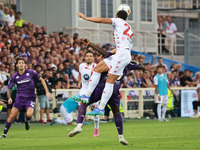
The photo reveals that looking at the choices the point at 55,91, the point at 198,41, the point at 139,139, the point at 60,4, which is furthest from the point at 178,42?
the point at 139,139

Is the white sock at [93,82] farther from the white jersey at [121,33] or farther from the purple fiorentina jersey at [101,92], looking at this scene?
the white jersey at [121,33]

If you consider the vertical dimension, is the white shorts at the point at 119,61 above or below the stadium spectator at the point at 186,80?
above

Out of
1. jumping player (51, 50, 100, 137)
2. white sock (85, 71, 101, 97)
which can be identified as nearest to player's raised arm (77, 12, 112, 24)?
white sock (85, 71, 101, 97)

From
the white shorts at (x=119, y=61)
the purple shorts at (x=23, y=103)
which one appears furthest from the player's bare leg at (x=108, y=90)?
the purple shorts at (x=23, y=103)

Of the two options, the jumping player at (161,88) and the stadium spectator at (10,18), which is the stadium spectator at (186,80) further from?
the stadium spectator at (10,18)

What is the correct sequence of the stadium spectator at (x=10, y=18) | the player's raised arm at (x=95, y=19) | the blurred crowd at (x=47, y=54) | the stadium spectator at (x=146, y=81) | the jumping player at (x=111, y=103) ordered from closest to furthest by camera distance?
the player's raised arm at (x=95, y=19) < the jumping player at (x=111, y=103) < the blurred crowd at (x=47, y=54) < the stadium spectator at (x=10, y=18) < the stadium spectator at (x=146, y=81)

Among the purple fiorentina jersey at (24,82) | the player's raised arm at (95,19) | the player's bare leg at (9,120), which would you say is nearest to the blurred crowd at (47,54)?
the purple fiorentina jersey at (24,82)

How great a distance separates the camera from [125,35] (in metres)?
11.4

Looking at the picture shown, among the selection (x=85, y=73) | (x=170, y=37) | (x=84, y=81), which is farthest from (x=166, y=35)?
(x=84, y=81)

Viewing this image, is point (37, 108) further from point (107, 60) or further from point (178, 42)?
point (178, 42)

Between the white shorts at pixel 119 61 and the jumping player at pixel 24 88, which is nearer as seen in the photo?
the white shorts at pixel 119 61

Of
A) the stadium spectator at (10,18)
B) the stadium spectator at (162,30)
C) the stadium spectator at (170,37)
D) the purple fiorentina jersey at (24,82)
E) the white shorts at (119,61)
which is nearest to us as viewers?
the white shorts at (119,61)

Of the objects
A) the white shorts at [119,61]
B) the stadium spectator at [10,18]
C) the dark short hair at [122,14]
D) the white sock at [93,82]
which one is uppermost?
the stadium spectator at [10,18]

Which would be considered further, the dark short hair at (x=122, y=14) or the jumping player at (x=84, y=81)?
the jumping player at (x=84, y=81)
